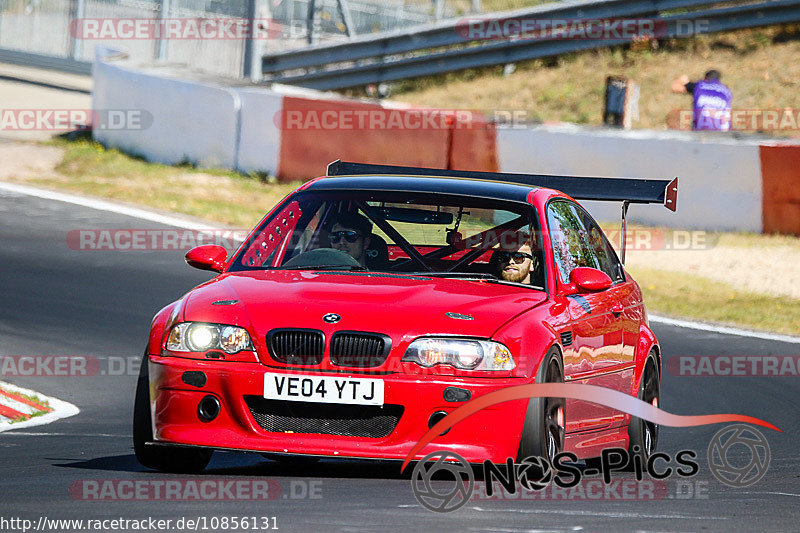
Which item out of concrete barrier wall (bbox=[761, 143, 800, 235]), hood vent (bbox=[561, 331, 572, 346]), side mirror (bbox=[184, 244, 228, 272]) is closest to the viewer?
hood vent (bbox=[561, 331, 572, 346])

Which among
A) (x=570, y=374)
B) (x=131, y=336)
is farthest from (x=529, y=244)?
(x=131, y=336)

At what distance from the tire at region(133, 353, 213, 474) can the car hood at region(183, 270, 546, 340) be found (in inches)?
15.4

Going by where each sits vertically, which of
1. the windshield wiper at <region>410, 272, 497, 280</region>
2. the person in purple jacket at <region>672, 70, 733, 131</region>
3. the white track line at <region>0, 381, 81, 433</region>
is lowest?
the white track line at <region>0, 381, 81, 433</region>

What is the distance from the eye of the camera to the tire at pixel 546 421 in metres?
5.97

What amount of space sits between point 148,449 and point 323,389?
2.96 ft

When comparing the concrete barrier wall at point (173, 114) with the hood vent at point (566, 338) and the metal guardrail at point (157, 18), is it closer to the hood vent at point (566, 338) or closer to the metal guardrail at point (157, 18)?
the metal guardrail at point (157, 18)

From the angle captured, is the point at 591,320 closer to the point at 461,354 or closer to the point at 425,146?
the point at 461,354

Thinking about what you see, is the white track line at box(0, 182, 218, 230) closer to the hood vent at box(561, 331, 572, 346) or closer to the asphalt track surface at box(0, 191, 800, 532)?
the asphalt track surface at box(0, 191, 800, 532)

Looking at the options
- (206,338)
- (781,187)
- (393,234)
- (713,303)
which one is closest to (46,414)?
(393,234)

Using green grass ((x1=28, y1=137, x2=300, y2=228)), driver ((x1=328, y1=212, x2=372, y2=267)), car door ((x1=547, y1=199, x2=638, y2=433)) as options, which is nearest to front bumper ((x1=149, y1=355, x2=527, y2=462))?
car door ((x1=547, y1=199, x2=638, y2=433))

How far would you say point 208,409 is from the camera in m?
6.07

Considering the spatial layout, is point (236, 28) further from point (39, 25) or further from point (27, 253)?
point (27, 253)

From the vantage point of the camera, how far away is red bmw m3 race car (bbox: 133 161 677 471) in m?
5.94

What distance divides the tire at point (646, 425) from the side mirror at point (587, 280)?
3.05 feet
